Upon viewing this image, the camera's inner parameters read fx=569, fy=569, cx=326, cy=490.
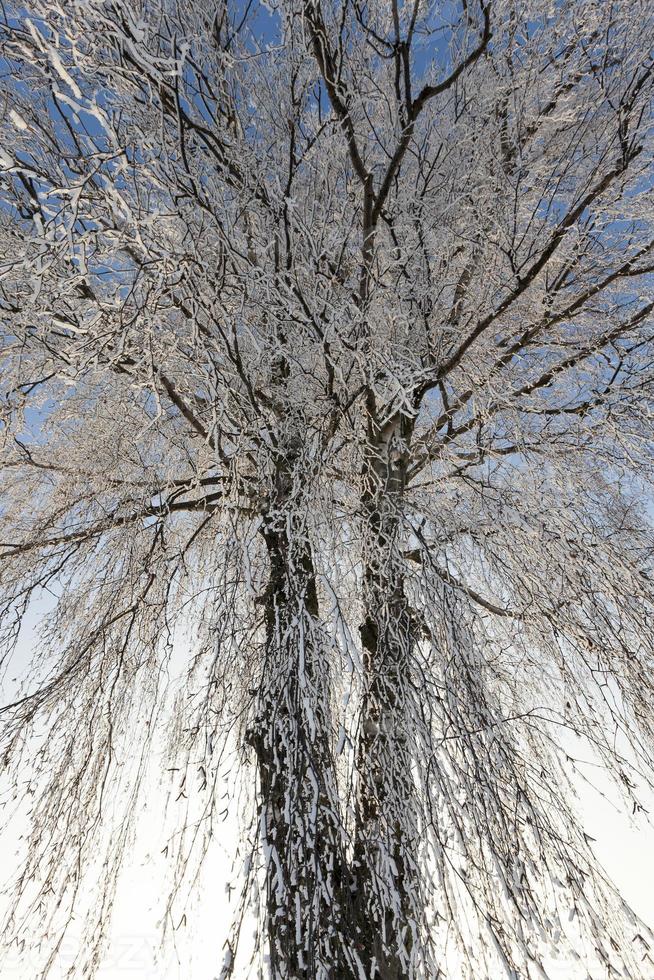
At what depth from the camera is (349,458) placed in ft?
8.16

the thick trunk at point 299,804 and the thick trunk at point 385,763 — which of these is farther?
the thick trunk at point 385,763

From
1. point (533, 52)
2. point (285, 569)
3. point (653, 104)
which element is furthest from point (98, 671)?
point (653, 104)

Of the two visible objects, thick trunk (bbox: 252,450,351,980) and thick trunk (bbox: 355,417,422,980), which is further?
thick trunk (bbox: 355,417,422,980)

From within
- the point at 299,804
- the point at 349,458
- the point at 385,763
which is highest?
the point at 349,458

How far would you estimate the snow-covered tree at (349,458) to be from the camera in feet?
5.45

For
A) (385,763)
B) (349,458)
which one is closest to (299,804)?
(385,763)

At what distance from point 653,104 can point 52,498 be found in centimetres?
355

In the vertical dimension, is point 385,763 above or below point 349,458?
below

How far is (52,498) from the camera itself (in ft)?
10.6

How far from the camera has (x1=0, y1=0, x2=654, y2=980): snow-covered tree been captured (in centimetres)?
166

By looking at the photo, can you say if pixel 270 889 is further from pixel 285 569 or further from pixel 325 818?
pixel 285 569

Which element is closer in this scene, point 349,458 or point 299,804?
point 299,804

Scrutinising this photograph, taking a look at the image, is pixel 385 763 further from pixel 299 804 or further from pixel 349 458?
pixel 349 458

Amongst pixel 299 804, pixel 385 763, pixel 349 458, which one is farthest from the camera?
pixel 349 458
